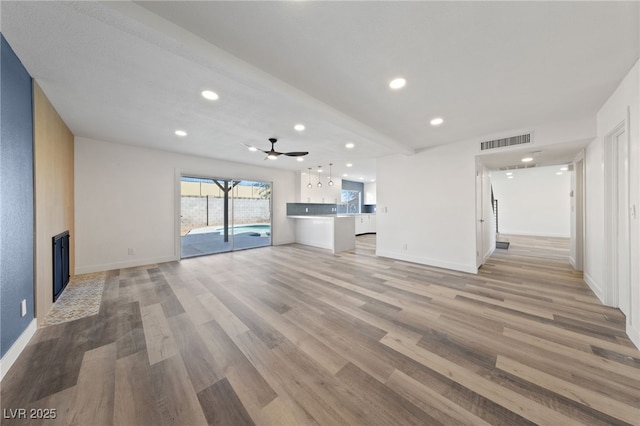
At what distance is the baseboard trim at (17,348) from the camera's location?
1.58m

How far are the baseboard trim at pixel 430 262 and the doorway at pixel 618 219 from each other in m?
1.55

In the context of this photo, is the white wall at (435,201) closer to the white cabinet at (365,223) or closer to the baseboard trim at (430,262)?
the baseboard trim at (430,262)

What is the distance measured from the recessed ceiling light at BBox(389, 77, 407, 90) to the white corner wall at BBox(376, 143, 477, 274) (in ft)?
8.28

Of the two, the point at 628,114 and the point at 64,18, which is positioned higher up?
the point at 64,18

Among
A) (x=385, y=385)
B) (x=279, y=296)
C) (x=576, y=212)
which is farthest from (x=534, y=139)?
(x=279, y=296)

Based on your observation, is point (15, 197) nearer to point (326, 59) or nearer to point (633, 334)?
point (326, 59)

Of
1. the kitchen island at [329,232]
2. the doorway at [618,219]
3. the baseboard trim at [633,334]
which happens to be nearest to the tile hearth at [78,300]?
the kitchen island at [329,232]

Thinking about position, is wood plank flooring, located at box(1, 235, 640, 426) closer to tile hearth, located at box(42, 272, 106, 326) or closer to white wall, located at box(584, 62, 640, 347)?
tile hearth, located at box(42, 272, 106, 326)

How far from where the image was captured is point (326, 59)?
6.23 ft

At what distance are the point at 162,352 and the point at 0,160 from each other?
1942 mm

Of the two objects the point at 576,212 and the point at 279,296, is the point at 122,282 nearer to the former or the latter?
the point at 279,296

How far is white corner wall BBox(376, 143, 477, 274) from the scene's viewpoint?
404cm

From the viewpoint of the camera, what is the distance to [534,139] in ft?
11.0

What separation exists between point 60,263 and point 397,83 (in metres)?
5.10
